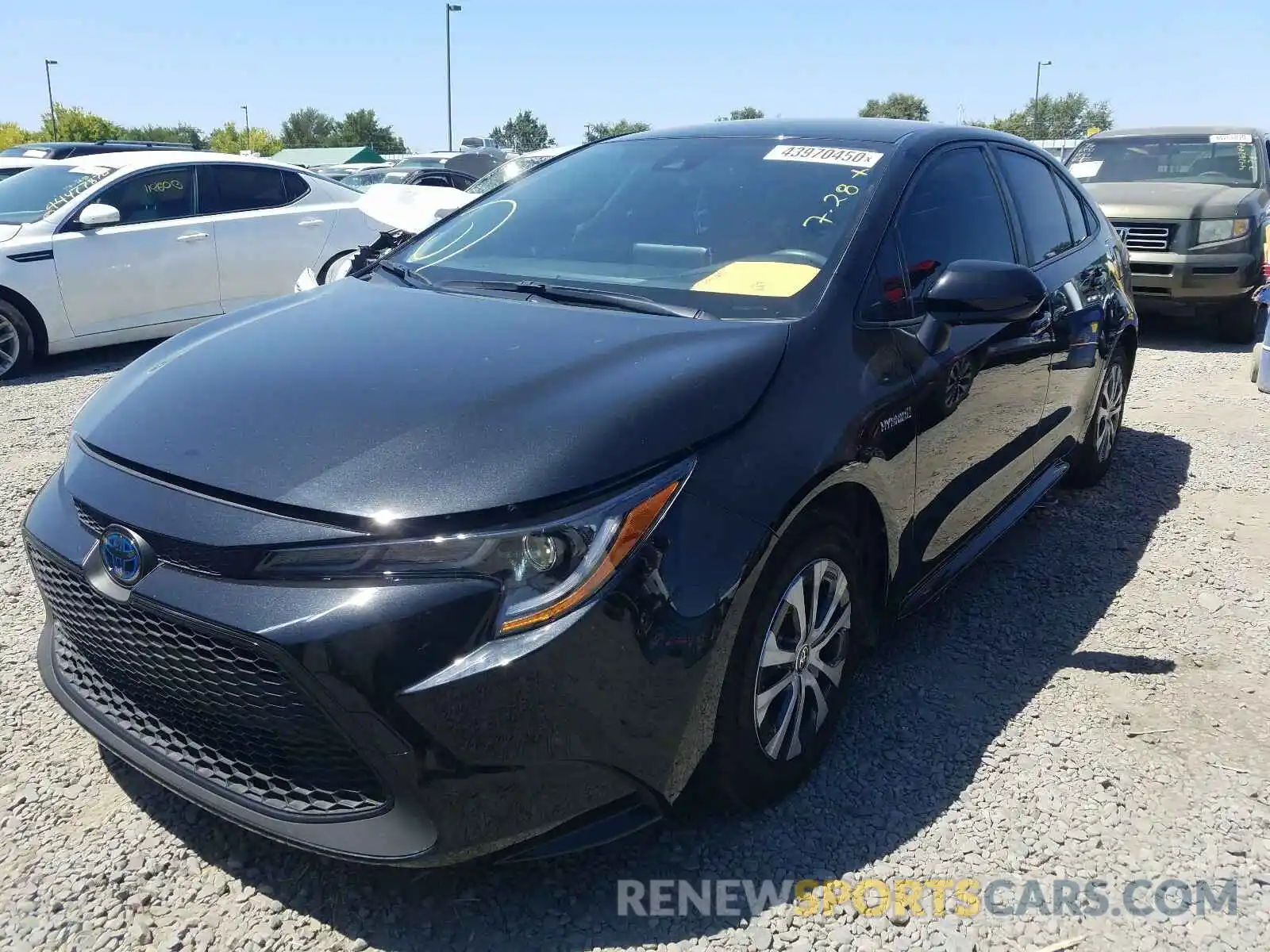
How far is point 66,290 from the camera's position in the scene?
723 cm

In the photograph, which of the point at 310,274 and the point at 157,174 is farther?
the point at 157,174

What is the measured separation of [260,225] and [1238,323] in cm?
804

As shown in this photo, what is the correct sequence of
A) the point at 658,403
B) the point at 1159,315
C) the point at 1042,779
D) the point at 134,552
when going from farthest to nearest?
the point at 1159,315, the point at 1042,779, the point at 658,403, the point at 134,552

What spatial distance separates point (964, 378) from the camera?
3.05m

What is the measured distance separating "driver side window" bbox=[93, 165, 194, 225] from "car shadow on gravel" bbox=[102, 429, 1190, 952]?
20.2 feet

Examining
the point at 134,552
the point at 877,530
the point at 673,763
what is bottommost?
the point at 673,763

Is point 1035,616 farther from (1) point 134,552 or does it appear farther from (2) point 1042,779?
(1) point 134,552

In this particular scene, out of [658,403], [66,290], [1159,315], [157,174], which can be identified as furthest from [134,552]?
[1159,315]

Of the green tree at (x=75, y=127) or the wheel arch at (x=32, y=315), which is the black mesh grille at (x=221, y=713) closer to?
the wheel arch at (x=32, y=315)

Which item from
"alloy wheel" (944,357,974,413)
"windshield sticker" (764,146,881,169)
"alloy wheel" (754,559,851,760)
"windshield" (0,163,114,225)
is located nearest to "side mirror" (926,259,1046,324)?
"alloy wheel" (944,357,974,413)

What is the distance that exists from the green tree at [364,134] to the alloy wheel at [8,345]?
71780mm

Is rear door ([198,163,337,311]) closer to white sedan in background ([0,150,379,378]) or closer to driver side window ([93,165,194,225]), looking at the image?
white sedan in background ([0,150,379,378])

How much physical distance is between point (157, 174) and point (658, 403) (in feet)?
22.9

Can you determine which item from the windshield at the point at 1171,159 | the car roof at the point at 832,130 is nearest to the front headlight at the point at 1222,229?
the windshield at the point at 1171,159
